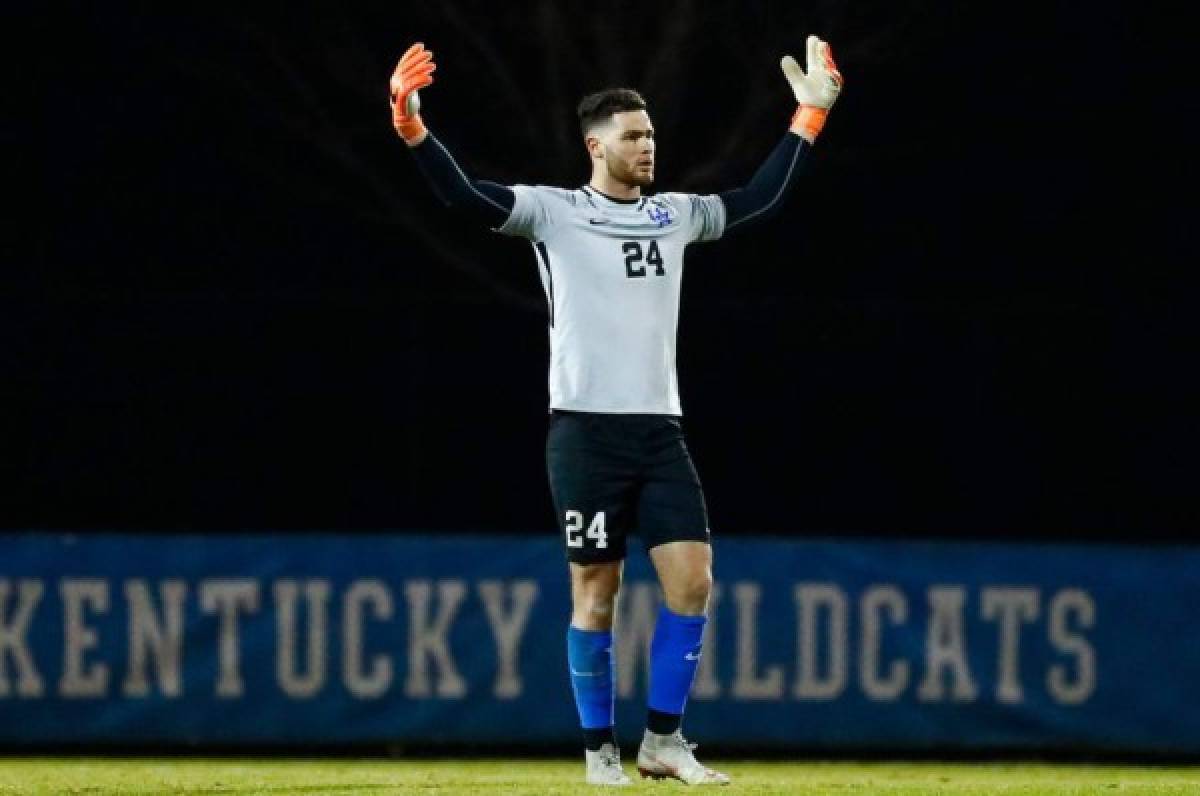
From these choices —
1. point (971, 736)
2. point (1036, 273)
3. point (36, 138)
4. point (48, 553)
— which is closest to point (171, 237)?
point (36, 138)

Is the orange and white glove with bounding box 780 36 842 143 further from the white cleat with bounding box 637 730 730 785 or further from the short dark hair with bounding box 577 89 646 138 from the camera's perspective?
the white cleat with bounding box 637 730 730 785

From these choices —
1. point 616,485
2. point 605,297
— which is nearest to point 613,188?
point 605,297

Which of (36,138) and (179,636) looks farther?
(36,138)

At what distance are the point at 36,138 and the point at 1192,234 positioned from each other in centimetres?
928

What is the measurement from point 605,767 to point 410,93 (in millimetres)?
2204

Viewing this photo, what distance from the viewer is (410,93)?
880cm

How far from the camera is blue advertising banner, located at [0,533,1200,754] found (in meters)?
12.6

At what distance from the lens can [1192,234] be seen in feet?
76.5

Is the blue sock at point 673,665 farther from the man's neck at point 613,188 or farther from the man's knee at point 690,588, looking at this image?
the man's neck at point 613,188

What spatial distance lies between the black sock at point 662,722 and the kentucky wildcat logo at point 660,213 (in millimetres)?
1547

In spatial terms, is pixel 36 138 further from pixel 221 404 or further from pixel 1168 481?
pixel 1168 481

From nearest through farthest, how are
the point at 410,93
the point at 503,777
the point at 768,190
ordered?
the point at 410,93
the point at 768,190
the point at 503,777

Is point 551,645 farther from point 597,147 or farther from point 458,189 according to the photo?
point 458,189

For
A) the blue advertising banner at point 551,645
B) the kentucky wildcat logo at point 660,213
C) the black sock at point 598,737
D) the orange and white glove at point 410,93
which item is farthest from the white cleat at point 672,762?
the blue advertising banner at point 551,645
